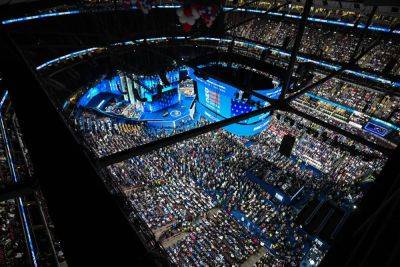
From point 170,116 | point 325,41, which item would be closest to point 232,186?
point 170,116

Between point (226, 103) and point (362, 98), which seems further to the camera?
point (362, 98)

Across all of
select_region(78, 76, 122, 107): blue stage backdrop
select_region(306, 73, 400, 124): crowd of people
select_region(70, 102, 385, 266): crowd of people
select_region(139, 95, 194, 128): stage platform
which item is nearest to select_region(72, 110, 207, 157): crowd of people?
select_region(70, 102, 385, 266): crowd of people

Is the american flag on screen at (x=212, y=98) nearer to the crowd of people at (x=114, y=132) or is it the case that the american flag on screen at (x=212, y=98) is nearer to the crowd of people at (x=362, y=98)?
the crowd of people at (x=114, y=132)

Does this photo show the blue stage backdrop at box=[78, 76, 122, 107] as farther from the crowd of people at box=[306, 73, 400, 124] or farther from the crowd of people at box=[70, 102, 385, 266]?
the crowd of people at box=[306, 73, 400, 124]

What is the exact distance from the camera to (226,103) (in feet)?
→ 48.3

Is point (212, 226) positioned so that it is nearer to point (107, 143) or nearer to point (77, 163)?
point (107, 143)

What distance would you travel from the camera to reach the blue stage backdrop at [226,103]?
14008 mm

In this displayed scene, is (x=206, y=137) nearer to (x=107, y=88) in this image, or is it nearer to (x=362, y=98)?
(x=107, y=88)

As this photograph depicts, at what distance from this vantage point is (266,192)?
603 inches

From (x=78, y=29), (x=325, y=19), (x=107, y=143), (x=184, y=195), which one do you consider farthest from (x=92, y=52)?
(x=325, y=19)

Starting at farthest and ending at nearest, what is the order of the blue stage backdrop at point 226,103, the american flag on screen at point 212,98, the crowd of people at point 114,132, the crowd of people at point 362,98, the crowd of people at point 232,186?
the crowd of people at point 114,132
the crowd of people at point 362,98
the american flag on screen at point 212,98
the blue stage backdrop at point 226,103
the crowd of people at point 232,186

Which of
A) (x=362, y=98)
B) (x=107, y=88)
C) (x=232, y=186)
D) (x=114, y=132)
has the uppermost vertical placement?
(x=362, y=98)

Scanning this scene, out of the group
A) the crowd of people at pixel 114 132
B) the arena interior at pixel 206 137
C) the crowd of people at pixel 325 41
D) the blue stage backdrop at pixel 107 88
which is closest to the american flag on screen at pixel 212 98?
the arena interior at pixel 206 137

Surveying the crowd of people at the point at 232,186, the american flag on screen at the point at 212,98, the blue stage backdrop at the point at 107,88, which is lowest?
the crowd of people at the point at 232,186
